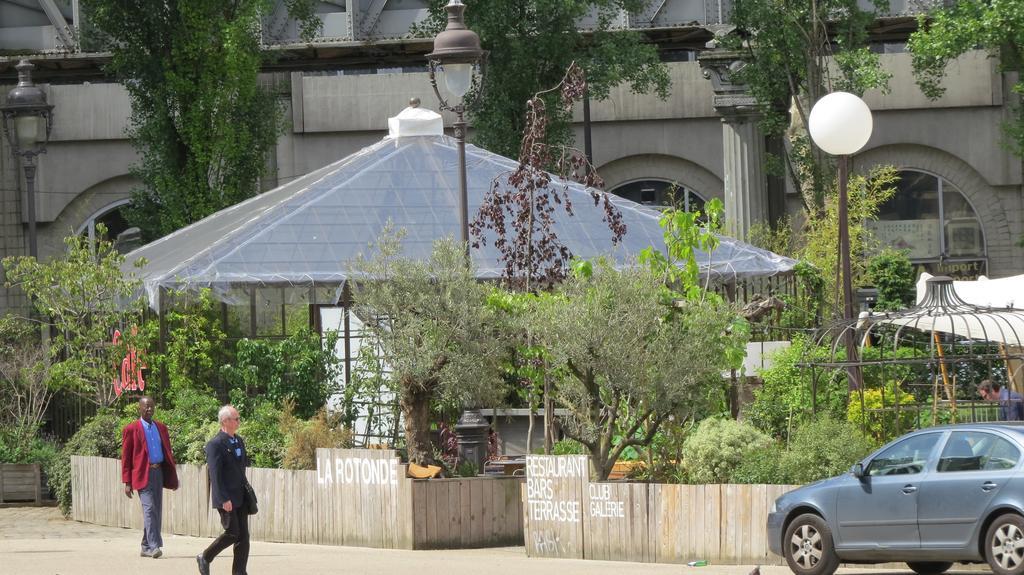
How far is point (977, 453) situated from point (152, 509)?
8145 millimetres

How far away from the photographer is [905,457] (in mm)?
13602

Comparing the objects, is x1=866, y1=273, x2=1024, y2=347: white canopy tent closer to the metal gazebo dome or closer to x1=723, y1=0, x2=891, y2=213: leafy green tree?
the metal gazebo dome

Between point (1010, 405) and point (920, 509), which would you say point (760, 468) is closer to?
point (920, 509)

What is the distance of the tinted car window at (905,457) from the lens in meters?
13.4

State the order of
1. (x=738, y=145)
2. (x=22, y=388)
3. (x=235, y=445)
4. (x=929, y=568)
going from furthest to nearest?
1. (x=738, y=145)
2. (x=22, y=388)
3. (x=929, y=568)
4. (x=235, y=445)

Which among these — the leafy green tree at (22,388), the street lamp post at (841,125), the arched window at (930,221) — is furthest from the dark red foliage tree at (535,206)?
the arched window at (930,221)

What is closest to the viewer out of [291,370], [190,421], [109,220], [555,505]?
[555,505]

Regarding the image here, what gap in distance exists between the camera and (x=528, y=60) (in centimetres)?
3469

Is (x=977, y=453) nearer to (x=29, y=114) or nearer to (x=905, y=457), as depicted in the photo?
(x=905, y=457)

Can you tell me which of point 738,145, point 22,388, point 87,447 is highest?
point 738,145

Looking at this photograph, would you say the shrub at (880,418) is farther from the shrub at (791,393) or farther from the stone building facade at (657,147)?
the stone building facade at (657,147)

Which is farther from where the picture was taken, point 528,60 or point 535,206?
point 528,60

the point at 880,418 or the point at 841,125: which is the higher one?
the point at 841,125

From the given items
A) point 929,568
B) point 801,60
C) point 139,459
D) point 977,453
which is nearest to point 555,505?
point 929,568
